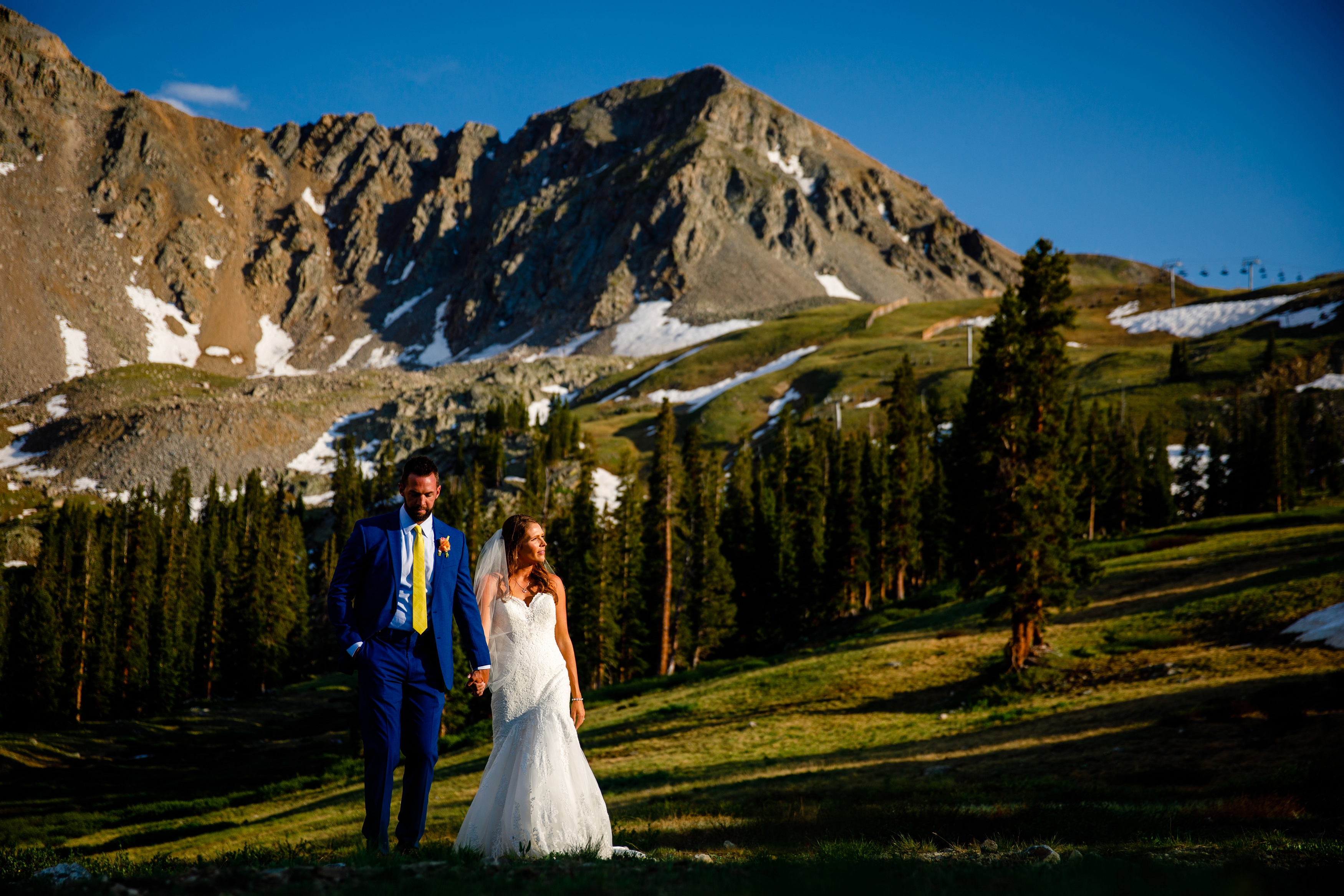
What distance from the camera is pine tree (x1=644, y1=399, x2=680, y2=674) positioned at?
49.8m

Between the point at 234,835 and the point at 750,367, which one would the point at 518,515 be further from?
the point at 750,367

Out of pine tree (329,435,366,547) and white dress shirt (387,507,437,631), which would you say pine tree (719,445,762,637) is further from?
white dress shirt (387,507,437,631)

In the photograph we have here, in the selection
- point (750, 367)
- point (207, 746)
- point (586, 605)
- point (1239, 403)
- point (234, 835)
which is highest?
point (750, 367)

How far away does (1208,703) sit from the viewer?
18.9 m

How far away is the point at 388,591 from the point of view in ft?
24.6

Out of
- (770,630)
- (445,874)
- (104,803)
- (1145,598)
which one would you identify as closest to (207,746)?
(104,803)

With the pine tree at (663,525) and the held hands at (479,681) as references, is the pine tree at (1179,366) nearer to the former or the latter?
the pine tree at (663,525)

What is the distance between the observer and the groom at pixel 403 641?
7.31 m

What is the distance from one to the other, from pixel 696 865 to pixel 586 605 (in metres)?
48.1

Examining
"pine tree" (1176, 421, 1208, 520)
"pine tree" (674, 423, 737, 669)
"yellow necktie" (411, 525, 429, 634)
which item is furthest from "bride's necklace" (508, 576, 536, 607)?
"pine tree" (1176, 421, 1208, 520)

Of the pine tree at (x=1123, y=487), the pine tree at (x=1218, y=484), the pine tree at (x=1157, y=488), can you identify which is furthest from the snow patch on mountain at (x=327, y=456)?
the pine tree at (x=1218, y=484)

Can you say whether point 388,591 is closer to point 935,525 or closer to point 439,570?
point 439,570

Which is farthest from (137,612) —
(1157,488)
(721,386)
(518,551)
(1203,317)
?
(1203,317)

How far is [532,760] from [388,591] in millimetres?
2141
